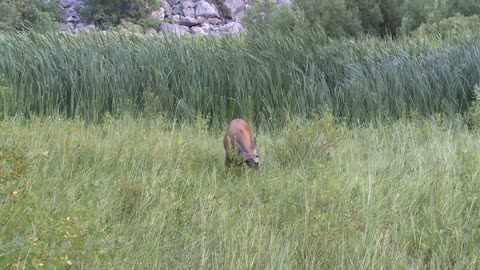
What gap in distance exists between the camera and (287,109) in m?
6.01

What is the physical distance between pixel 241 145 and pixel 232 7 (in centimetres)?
4448

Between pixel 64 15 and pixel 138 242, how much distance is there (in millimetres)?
46495

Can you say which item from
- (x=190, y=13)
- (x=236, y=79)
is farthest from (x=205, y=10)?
(x=236, y=79)

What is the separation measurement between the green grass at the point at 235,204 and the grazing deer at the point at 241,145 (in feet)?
0.35

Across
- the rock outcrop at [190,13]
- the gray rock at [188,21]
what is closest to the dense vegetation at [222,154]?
the rock outcrop at [190,13]

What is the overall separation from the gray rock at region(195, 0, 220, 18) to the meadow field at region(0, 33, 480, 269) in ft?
125

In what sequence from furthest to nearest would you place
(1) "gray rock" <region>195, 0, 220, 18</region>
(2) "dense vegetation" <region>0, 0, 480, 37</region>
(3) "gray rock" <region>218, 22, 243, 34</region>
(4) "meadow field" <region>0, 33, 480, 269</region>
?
(1) "gray rock" <region>195, 0, 220, 18</region>
(2) "dense vegetation" <region>0, 0, 480, 37</region>
(3) "gray rock" <region>218, 22, 243, 34</region>
(4) "meadow field" <region>0, 33, 480, 269</region>

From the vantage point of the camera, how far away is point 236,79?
6.18m

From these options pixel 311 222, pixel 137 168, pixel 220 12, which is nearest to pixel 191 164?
pixel 137 168

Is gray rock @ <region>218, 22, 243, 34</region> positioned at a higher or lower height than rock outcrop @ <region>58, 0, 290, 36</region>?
higher

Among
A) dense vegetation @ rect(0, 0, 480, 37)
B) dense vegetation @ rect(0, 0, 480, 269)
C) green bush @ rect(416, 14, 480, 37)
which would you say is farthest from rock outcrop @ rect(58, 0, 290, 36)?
dense vegetation @ rect(0, 0, 480, 269)

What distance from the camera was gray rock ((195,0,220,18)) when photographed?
44.1m

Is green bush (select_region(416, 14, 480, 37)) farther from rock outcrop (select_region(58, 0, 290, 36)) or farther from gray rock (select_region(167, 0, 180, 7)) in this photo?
gray rock (select_region(167, 0, 180, 7))

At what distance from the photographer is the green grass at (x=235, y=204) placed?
224 centimetres
